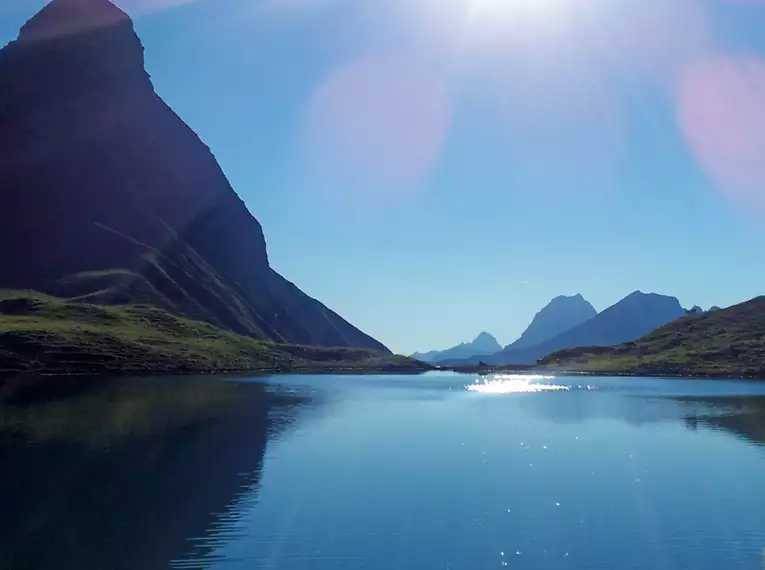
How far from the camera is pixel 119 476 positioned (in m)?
54.9

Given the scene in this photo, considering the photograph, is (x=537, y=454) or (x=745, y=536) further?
(x=537, y=454)

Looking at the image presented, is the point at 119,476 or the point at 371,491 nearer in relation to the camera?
the point at 371,491

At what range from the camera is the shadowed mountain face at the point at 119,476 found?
36812 millimetres

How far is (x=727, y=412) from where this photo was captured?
116625 mm

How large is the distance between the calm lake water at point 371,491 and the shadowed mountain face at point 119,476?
7.2 inches

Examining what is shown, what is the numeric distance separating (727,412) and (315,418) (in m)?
67.8

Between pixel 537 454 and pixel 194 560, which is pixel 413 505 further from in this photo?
pixel 537 454

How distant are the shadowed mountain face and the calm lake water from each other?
0.60 feet

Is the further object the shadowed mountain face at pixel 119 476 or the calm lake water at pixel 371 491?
the shadowed mountain face at pixel 119 476

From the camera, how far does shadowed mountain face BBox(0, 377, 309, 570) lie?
3681 centimetres

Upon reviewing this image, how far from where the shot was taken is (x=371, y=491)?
5188 centimetres

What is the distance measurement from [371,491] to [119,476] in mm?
19734

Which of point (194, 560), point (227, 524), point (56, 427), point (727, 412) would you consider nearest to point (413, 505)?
point (227, 524)

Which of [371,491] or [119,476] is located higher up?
[119,476]
